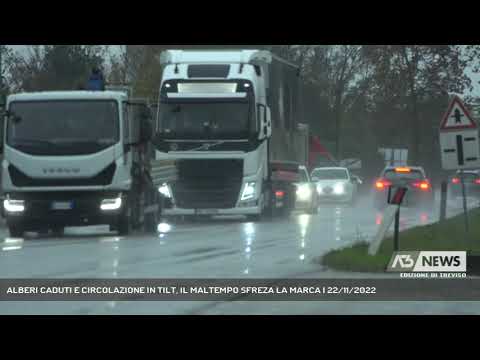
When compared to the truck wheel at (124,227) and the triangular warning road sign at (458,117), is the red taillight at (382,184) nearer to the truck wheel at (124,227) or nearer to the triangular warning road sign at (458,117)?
the truck wheel at (124,227)

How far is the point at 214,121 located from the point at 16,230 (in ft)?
26.6

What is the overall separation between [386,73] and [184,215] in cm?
3230

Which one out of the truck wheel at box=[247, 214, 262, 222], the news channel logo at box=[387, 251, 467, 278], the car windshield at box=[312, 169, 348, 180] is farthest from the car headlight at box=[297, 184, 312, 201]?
the news channel logo at box=[387, 251, 467, 278]

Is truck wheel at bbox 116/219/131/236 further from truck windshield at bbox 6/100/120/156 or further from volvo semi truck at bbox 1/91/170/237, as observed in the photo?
truck windshield at bbox 6/100/120/156

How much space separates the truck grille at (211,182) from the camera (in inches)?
1336

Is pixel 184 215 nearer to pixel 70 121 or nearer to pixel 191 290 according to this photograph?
pixel 70 121

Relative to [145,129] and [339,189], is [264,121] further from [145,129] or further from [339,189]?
[339,189]

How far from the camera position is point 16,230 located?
27.1m

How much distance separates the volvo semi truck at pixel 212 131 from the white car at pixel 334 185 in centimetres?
1887

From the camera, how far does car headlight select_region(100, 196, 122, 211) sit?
2661 cm

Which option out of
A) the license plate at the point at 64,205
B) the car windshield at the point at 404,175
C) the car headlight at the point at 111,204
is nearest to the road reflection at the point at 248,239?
the car headlight at the point at 111,204
